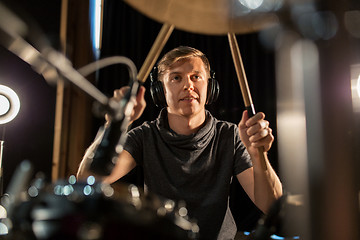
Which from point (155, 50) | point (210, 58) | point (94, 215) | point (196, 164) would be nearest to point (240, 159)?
point (196, 164)

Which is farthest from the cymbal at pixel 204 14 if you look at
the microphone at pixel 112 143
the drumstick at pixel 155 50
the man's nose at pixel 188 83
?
the man's nose at pixel 188 83

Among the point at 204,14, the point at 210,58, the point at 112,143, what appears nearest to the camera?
the point at 112,143

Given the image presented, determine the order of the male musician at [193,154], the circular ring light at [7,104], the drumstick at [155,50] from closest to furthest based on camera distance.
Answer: the drumstick at [155,50] → the male musician at [193,154] → the circular ring light at [7,104]

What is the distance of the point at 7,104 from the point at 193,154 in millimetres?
890

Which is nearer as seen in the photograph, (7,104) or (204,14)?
(204,14)

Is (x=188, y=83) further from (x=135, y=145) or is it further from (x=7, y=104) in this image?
(x=7, y=104)

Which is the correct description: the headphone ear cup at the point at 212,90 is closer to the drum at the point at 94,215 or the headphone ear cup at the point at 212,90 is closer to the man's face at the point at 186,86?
the man's face at the point at 186,86

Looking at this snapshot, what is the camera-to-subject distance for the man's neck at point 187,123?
53.3 inches

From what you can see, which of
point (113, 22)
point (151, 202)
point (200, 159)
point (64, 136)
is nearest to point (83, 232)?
point (151, 202)

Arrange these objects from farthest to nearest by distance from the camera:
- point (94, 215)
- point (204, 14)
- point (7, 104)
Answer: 1. point (7, 104)
2. point (204, 14)
3. point (94, 215)

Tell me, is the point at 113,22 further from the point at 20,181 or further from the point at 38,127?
the point at 20,181

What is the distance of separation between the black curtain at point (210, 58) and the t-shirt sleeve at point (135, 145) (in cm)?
48

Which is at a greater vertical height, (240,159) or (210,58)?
(210,58)

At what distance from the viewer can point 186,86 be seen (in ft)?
4.19
